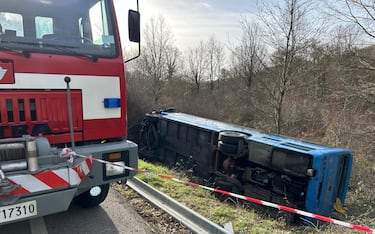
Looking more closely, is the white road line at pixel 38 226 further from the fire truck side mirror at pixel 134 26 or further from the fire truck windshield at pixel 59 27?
the fire truck side mirror at pixel 134 26

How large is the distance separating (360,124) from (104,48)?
7170mm

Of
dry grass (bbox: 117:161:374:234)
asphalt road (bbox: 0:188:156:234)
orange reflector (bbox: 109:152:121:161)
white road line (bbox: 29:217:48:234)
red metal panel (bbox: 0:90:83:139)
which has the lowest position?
dry grass (bbox: 117:161:374:234)

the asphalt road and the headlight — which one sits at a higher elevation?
the headlight

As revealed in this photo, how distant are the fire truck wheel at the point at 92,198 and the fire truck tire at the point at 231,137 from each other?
102 inches

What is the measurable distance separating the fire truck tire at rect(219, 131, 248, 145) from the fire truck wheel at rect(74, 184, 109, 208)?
2.59 meters

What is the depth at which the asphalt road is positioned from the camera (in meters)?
3.44

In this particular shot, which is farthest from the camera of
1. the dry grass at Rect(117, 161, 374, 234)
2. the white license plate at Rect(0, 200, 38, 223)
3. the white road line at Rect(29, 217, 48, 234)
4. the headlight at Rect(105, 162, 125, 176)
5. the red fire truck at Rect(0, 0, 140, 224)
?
the dry grass at Rect(117, 161, 374, 234)

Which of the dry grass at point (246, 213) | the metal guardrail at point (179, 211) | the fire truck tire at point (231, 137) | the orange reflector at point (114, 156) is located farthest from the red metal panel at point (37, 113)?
the fire truck tire at point (231, 137)

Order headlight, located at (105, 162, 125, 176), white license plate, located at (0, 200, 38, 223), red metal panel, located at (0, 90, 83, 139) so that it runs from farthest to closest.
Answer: headlight, located at (105, 162, 125, 176) < red metal panel, located at (0, 90, 83, 139) < white license plate, located at (0, 200, 38, 223)

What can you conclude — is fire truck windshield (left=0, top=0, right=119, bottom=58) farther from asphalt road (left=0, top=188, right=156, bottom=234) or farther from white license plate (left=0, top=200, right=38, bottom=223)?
asphalt road (left=0, top=188, right=156, bottom=234)

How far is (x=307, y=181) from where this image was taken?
14.5 ft

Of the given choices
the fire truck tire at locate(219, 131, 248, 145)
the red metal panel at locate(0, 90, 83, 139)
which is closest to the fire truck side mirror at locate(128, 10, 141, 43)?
the red metal panel at locate(0, 90, 83, 139)

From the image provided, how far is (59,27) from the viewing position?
3.31 m

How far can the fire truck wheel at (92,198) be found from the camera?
13.1ft
